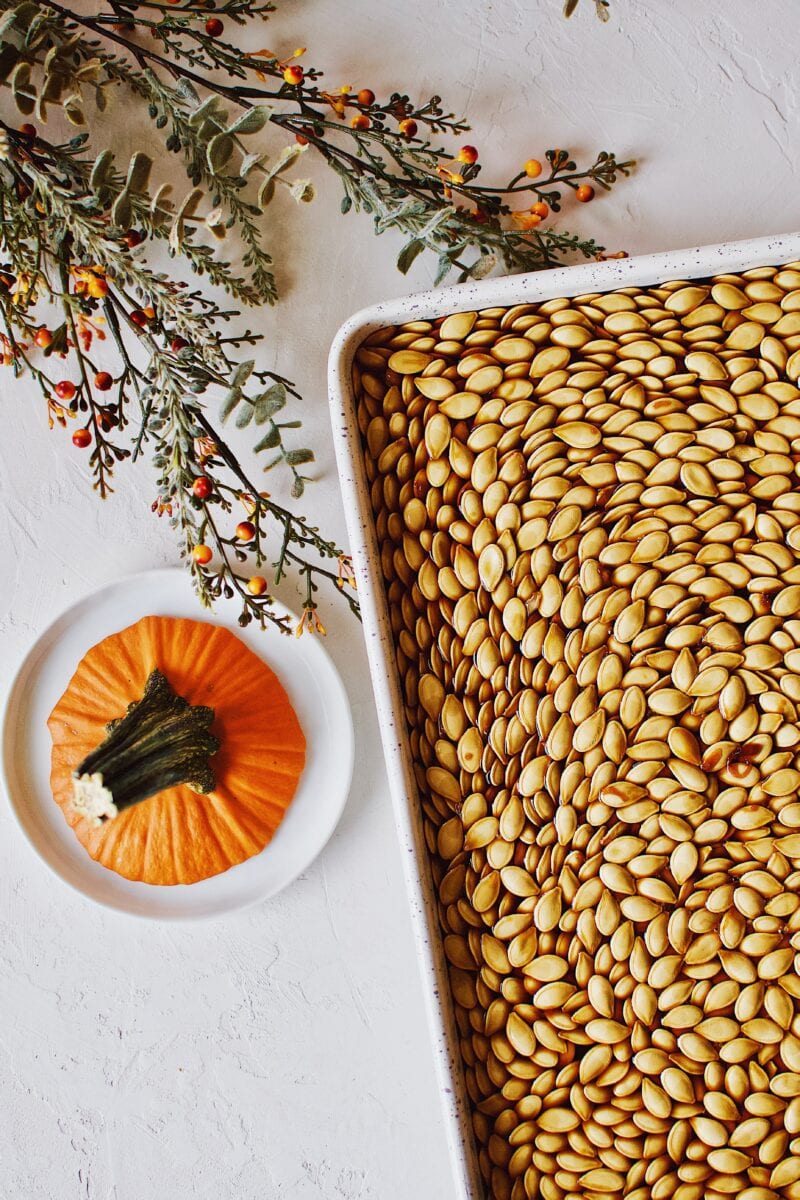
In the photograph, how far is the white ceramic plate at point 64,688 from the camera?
90cm

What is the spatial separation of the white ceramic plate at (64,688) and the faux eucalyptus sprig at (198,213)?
0.16 ft

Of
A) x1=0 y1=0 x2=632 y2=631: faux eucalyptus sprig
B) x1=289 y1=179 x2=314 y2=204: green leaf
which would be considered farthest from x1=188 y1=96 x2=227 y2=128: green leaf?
x1=289 y1=179 x2=314 y2=204: green leaf

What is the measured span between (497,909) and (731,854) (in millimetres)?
185

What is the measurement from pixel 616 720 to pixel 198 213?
62cm

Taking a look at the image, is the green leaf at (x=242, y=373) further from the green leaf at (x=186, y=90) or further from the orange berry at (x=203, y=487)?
the green leaf at (x=186, y=90)

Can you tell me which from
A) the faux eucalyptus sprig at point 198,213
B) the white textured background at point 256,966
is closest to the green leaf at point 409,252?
the faux eucalyptus sprig at point 198,213

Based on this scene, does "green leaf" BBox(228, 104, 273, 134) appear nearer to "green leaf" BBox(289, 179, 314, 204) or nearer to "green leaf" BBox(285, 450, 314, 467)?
"green leaf" BBox(289, 179, 314, 204)

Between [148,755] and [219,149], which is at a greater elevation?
[219,149]

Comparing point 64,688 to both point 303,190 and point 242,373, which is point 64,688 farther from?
point 303,190

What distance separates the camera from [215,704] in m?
0.88

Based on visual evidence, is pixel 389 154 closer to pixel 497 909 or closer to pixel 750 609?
pixel 750 609

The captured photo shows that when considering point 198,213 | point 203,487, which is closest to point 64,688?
point 203,487

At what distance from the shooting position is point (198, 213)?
2.96ft

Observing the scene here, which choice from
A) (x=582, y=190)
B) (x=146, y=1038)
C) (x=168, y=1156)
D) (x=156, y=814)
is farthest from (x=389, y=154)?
(x=168, y=1156)
